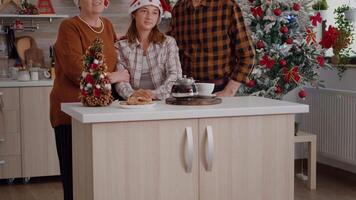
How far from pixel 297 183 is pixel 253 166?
102 inches

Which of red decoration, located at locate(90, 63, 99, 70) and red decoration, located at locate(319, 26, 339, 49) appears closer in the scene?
red decoration, located at locate(90, 63, 99, 70)

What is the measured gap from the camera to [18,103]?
203 inches

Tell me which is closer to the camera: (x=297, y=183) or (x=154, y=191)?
(x=154, y=191)

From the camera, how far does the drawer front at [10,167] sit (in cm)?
521

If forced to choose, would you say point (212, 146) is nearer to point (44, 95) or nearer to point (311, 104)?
point (44, 95)

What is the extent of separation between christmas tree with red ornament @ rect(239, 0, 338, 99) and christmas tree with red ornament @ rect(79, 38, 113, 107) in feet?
7.75

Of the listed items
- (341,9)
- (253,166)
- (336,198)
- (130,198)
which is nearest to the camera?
(130,198)

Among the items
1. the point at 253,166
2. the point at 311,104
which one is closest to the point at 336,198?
the point at 311,104

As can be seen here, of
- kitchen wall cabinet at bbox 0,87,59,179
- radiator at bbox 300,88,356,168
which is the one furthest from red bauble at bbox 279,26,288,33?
kitchen wall cabinet at bbox 0,87,59,179

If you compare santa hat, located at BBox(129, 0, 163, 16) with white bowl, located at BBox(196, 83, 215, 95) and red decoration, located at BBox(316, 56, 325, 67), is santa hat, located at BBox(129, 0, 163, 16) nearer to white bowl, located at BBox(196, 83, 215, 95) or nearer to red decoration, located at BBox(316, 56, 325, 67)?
white bowl, located at BBox(196, 83, 215, 95)

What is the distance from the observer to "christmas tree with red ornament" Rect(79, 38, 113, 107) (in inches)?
107

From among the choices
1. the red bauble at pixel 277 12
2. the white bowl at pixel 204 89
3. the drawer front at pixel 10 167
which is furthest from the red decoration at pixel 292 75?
the drawer front at pixel 10 167

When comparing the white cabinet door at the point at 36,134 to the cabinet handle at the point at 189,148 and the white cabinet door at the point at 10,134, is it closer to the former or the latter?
the white cabinet door at the point at 10,134

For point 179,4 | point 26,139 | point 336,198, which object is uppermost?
point 179,4
